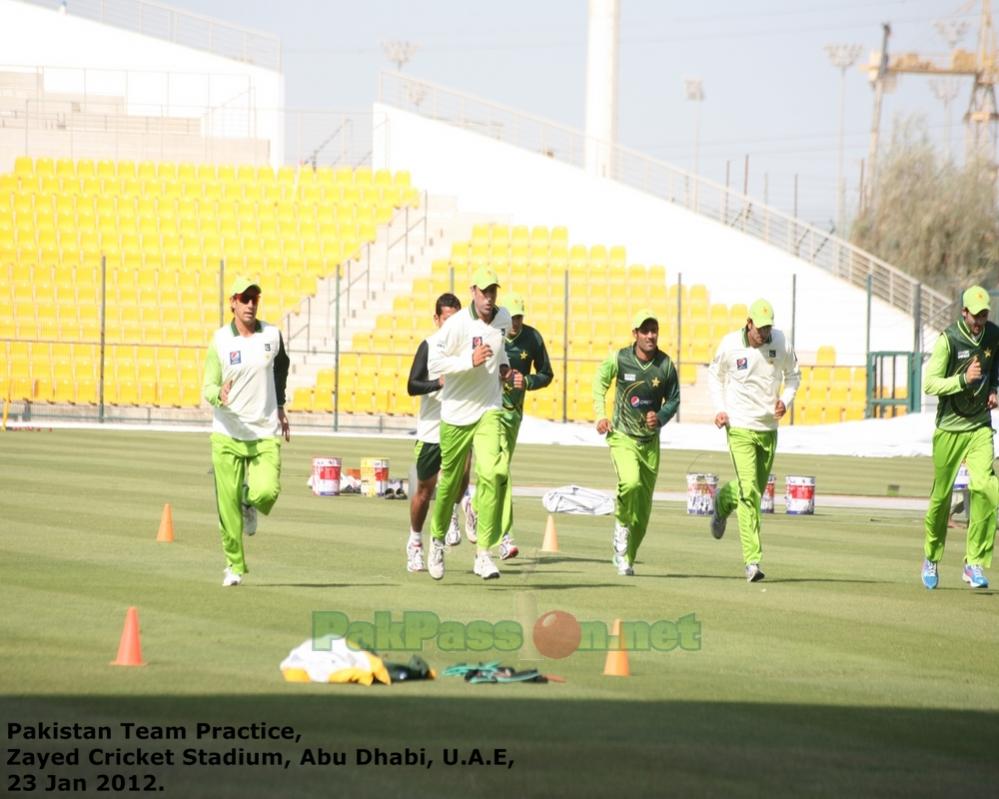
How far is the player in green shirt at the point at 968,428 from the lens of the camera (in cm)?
1455

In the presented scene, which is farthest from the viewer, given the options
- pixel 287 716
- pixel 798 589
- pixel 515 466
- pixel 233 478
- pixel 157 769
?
pixel 515 466

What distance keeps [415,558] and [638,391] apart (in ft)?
7.99

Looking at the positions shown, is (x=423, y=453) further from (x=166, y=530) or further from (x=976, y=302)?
(x=976, y=302)

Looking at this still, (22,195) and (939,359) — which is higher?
(22,195)

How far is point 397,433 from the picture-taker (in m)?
42.3

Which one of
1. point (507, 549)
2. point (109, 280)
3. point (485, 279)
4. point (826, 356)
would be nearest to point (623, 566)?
point (507, 549)

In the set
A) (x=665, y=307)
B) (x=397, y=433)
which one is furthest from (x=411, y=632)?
(x=665, y=307)

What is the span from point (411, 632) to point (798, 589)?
4.52 metres

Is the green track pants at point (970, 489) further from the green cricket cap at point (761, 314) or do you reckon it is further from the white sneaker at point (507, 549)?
the white sneaker at point (507, 549)

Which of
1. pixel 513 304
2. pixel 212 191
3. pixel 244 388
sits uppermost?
pixel 212 191

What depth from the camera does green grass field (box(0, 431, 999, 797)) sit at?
7.67 metres

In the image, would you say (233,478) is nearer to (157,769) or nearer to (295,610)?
(295,610)

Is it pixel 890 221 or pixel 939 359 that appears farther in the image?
pixel 890 221

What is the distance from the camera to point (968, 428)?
14.7m
